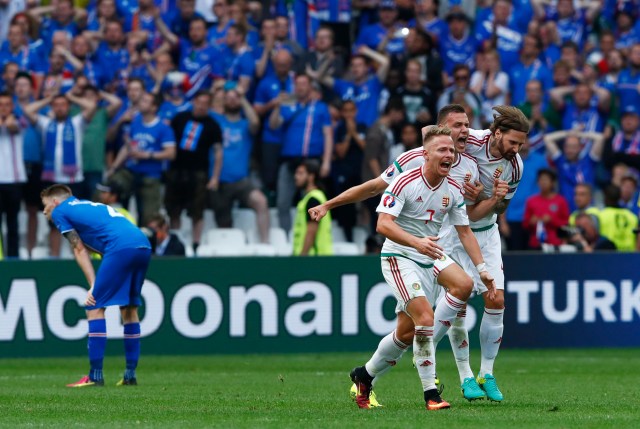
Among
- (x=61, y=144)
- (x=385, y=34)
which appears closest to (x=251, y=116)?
(x=61, y=144)

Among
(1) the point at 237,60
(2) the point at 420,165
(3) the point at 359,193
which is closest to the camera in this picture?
(2) the point at 420,165

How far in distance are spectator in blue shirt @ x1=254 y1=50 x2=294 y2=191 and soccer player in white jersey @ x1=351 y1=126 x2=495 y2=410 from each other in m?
9.57

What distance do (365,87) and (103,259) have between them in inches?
316

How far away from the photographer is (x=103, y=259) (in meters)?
13.5

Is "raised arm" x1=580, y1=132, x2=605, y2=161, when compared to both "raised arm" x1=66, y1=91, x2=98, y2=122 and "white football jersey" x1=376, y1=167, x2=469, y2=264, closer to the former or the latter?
"raised arm" x1=66, y1=91, x2=98, y2=122

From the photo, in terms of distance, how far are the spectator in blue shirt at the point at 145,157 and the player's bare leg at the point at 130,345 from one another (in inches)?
206

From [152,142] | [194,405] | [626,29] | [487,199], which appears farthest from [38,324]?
[626,29]

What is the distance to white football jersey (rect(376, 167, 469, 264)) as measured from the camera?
9.91 m

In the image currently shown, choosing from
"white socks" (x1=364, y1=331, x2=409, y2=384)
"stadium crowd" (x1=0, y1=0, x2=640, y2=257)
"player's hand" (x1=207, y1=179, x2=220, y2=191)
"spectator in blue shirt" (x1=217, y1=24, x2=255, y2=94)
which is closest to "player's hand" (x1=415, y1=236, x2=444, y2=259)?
"white socks" (x1=364, y1=331, x2=409, y2=384)

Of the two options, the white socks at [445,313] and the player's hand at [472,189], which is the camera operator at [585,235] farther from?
the player's hand at [472,189]

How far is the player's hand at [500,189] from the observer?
34.7 ft

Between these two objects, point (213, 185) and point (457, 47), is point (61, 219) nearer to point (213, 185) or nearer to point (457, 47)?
point (213, 185)

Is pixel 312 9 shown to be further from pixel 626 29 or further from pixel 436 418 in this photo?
pixel 436 418

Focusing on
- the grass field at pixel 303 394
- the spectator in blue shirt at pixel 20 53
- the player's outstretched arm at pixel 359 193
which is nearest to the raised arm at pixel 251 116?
the spectator in blue shirt at pixel 20 53
